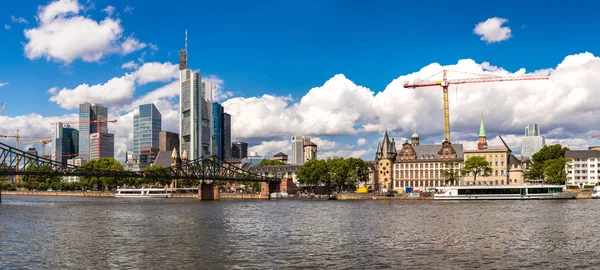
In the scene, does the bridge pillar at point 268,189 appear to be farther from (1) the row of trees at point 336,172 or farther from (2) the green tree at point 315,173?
(1) the row of trees at point 336,172

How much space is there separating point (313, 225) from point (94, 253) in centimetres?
2871

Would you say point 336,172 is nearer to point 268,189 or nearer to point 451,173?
point 268,189

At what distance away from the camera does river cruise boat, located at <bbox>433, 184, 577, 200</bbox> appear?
13688cm

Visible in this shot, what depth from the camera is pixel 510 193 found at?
13800 centimetres

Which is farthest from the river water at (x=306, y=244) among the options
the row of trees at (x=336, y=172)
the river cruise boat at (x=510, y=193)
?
the row of trees at (x=336, y=172)

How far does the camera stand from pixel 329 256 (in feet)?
140

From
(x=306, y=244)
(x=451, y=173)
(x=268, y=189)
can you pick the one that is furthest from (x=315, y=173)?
(x=306, y=244)

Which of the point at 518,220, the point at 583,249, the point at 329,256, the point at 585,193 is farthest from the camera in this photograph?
the point at 585,193

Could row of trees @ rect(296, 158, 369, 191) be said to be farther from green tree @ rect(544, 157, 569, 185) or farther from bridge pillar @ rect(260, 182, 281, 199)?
green tree @ rect(544, 157, 569, 185)

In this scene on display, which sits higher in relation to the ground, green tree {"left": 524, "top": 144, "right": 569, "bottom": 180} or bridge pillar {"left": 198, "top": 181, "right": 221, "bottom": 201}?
green tree {"left": 524, "top": 144, "right": 569, "bottom": 180}

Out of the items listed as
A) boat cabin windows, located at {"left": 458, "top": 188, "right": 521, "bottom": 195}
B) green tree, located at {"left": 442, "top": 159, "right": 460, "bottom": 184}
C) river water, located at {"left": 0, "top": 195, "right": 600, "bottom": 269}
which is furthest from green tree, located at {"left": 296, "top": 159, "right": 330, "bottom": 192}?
river water, located at {"left": 0, "top": 195, "right": 600, "bottom": 269}

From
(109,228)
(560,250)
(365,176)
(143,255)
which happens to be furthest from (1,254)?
(365,176)

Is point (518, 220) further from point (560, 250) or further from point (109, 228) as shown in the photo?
point (109, 228)

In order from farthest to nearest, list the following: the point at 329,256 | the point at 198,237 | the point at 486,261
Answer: the point at 198,237, the point at 329,256, the point at 486,261
